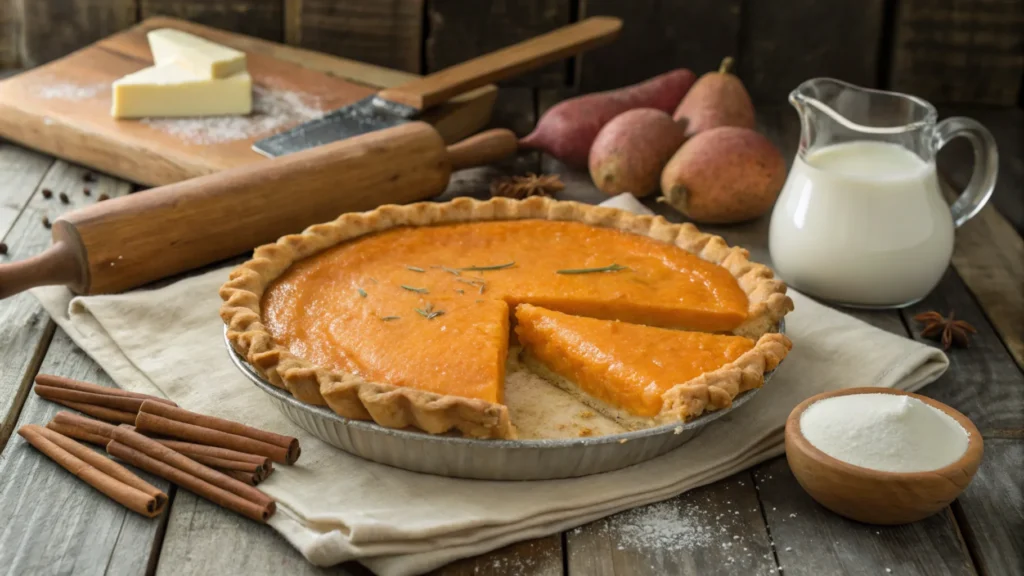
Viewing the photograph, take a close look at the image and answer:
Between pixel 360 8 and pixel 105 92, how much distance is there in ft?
3.51

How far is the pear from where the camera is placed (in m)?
3.61

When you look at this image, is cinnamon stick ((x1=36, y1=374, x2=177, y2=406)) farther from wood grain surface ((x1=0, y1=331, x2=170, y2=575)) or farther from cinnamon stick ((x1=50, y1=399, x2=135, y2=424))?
wood grain surface ((x1=0, y1=331, x2=170, y2=575))

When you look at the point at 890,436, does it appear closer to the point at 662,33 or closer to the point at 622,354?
the point at 622,354

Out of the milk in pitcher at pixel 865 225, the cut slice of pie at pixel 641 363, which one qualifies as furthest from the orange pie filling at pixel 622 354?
the milk in pitcher at pixel 865 225

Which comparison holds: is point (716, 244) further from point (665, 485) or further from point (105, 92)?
point (105, 92)

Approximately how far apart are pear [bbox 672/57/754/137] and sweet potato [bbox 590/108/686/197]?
175mm

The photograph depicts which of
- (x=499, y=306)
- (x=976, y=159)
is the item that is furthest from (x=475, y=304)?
(x=976, y=159)

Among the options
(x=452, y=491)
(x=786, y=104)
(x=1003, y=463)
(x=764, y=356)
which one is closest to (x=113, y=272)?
(x=452, y=491)

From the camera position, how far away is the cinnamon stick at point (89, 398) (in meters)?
2.28

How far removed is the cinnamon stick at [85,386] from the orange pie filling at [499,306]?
1.00 feet

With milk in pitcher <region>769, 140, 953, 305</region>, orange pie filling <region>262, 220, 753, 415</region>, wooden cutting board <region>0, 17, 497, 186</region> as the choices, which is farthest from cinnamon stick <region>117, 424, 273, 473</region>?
milk in pitcher <region>769, 140, 953, 305</region>

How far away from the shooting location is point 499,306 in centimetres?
245

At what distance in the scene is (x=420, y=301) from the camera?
8.00 feet

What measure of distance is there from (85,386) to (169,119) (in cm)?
151
